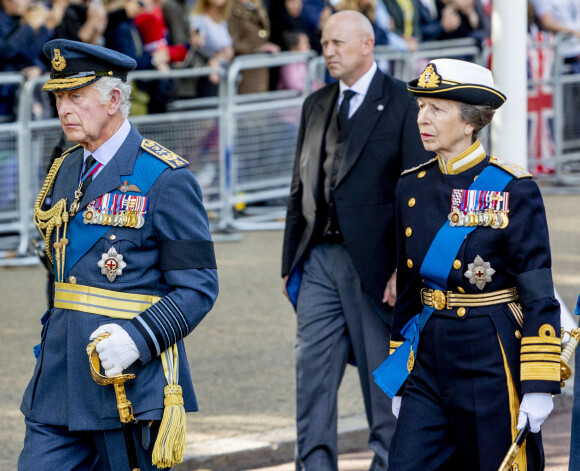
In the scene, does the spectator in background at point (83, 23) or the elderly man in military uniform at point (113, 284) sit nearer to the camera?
the elderly man in military uniform at point (113, 284)

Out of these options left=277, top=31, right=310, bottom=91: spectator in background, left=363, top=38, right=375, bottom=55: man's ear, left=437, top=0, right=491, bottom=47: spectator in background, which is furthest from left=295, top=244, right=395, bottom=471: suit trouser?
left=437, top=0, right=491, bottom=47: spectator in background

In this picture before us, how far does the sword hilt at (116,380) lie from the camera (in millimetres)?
3684

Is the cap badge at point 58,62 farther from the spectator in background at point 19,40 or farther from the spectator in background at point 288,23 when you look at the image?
the spectator in background at point 288,23

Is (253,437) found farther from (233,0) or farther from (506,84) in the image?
(233,0)

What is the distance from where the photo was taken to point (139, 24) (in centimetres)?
1178

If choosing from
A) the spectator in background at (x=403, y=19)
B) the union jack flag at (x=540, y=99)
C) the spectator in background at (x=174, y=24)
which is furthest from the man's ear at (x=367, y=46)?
the spectator in background at (x=403, y=19)

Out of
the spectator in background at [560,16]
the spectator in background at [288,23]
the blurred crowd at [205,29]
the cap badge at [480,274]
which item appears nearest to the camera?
the cap badge at [480,274]

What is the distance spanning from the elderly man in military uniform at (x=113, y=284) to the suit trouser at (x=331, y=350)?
1.56 meters

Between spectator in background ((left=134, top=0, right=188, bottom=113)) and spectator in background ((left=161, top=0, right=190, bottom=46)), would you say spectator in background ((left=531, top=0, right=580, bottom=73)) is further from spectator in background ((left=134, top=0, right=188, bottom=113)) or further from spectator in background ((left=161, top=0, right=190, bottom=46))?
spectator in background ((left=134, top=0, right=188, bottom=113))

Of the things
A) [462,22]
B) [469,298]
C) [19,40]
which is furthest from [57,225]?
[462,22]

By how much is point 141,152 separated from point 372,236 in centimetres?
165

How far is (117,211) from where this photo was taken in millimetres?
3883

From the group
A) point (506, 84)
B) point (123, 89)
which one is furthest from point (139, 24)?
point (123, 89)

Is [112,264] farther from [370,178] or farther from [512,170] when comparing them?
[370,178]
